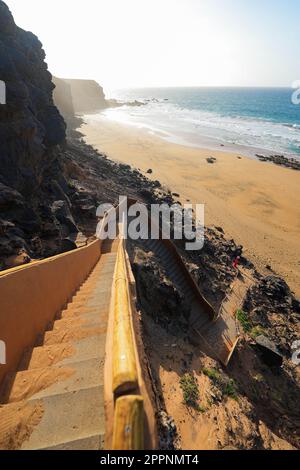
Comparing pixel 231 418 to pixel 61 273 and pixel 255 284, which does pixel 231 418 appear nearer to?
pixel 61 273

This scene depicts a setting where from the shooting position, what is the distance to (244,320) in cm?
1259

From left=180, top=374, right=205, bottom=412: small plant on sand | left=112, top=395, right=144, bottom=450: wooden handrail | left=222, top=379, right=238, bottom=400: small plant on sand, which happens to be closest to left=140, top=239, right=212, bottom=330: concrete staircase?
left=222, top=379, right=238, bottom=400: small plant on sand

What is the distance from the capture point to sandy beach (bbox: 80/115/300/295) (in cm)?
2020

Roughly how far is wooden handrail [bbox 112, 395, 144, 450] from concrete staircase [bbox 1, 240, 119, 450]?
0.46 m

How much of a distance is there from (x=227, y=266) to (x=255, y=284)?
1.67 m

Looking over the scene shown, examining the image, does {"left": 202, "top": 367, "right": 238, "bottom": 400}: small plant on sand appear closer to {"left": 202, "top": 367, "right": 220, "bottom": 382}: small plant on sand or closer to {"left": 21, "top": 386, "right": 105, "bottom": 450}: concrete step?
{"left": 202, "top": 367, "right": 220, "bottom": 382}: small plant on sand

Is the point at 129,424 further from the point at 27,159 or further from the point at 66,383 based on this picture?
the point at 27,159

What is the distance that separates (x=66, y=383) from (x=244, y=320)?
1082cm

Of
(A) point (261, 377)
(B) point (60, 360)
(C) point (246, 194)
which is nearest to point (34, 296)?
(B) point (60, 360)

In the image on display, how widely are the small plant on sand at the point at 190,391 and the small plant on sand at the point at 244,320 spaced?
18.0ft

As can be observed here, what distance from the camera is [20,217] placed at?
28.6 feet

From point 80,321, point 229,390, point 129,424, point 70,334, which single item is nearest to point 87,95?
point 229,390
